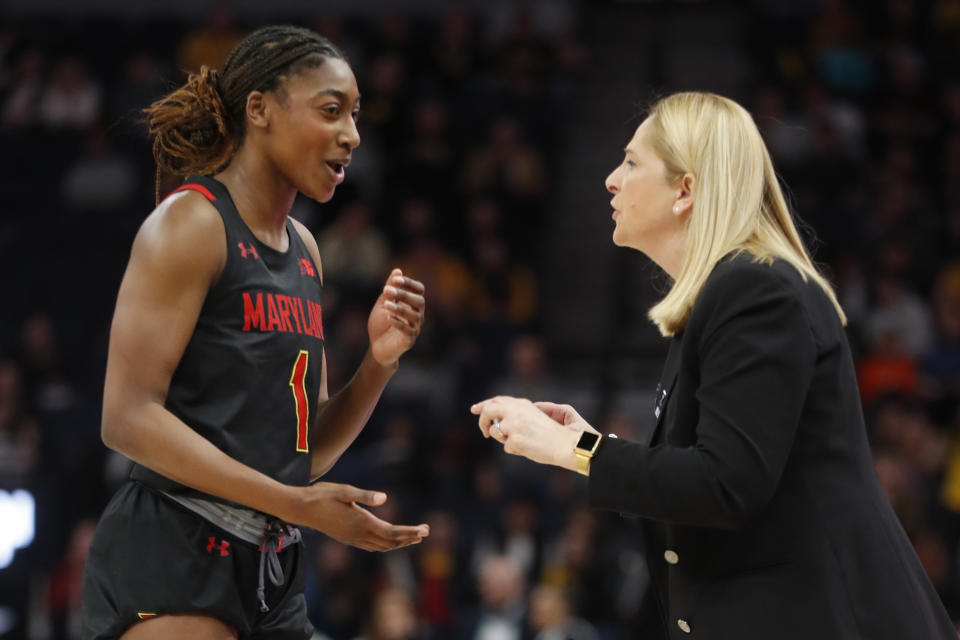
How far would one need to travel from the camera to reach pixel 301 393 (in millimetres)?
2770

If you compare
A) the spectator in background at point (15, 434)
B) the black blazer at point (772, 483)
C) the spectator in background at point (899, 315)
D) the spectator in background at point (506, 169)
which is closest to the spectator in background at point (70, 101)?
the spectator in background at point (15, 434)

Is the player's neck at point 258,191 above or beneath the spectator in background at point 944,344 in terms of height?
above

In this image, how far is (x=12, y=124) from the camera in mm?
9570

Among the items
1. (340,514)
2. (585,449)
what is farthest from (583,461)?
(340,514)

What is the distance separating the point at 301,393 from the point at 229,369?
8.3 inches

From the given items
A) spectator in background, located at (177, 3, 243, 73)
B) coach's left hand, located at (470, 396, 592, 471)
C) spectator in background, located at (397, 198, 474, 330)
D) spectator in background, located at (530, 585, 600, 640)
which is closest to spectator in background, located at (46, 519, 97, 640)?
spectator in background, located at (530, 585, 600, 640)

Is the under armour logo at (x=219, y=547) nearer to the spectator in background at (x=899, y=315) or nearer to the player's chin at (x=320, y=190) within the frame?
the player's chin at (x=320, y=190)

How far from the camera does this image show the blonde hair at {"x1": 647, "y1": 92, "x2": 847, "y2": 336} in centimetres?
254

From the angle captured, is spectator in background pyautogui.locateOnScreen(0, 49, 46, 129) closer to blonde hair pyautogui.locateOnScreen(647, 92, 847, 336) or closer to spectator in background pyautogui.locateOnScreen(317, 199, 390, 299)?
spectator in background pyautogui.locateOnScreen(317, 199, 390, 299)

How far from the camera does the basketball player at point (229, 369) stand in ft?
8.25

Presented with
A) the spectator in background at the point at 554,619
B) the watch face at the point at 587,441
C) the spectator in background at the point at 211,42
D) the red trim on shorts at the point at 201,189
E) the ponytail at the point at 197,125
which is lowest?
the spectator in background at the point at 554,619

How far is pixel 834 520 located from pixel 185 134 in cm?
171

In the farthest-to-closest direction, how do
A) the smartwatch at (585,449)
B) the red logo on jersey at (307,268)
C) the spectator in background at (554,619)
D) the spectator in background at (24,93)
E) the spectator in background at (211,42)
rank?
the spectator in background at (211,42)
the spectator in background at (24,93)
the spectator in background at (554,619)
the red logo on jersey at (307,268)
the smartwatch at (585,449)

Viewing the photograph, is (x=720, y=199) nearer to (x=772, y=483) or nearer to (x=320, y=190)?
(x=772, y=483)
